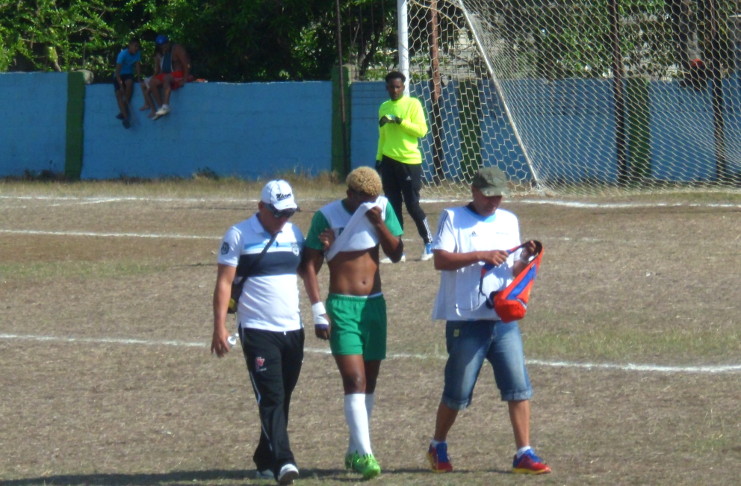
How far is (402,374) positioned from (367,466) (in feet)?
7.76

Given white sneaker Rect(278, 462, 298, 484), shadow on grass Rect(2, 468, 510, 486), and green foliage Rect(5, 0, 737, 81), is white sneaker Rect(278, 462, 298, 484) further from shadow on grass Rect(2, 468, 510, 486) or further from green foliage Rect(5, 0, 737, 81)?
green foliage Rect(5, 0, 737, 81)

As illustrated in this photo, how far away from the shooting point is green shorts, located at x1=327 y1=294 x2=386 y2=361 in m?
6.27

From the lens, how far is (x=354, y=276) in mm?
6379

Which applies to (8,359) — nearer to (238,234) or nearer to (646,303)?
(238,234)

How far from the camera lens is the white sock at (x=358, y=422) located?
241 inches

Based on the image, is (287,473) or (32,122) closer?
(287,473)

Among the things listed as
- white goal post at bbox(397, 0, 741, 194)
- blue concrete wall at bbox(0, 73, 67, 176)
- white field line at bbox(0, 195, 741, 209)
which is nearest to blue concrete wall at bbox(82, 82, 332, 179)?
blue concrete wall at bbox(0, 73, 67, 176)

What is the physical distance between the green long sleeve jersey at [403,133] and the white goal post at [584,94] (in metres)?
3.94

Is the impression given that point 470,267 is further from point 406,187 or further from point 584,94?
point 584,94

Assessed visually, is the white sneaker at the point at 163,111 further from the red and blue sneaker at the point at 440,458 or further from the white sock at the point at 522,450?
the white sock at the point at 522,450

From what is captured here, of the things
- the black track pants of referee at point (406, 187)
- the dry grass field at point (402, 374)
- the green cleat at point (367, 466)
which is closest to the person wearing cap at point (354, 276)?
the green cleat at point (367, 466)

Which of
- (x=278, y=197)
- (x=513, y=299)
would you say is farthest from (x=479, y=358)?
(x=278, y=197)

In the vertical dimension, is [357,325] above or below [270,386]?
above

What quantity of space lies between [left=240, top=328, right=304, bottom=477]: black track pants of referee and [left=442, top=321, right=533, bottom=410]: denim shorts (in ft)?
2.63
